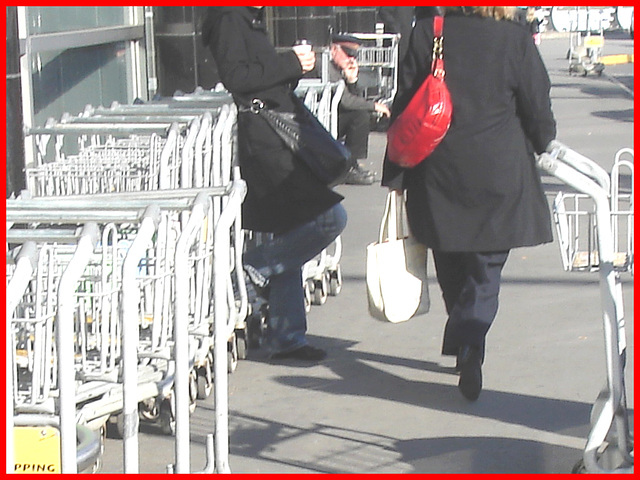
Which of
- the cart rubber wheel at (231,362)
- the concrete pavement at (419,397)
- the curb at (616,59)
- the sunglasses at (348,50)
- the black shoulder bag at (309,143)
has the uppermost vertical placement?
the sunglasses at (348,50)

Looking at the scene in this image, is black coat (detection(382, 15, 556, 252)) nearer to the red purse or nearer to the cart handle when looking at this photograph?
the red purse

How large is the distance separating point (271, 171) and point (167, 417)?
1.36 metres

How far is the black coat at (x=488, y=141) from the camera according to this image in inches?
198

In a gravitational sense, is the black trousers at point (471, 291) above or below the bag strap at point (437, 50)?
below

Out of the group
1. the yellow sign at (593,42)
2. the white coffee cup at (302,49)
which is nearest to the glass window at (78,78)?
the white coffee cup at (302,49)

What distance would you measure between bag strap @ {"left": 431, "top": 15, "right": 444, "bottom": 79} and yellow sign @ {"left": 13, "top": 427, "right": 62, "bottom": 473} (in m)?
2.42

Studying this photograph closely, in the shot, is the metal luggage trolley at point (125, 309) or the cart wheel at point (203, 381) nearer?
the metal luggage trolley at point (125, 309)

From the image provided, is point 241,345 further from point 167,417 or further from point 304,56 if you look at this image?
point 304,56

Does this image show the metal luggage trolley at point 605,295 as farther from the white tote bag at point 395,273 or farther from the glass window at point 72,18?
the glass window at point 72,18

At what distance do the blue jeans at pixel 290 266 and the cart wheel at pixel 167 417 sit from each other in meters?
1.13

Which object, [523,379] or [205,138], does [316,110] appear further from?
[523,379]

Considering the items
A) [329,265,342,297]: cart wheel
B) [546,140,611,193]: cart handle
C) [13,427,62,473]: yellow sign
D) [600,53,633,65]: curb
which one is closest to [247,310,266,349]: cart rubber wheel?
[329,265,342,297]: cart wheel

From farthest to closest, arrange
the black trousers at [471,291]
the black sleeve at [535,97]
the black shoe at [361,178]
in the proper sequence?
the black shoe at [361,178] < the black trousers at [471,291] < the black sleeve at [535,97]

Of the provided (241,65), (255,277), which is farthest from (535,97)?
(255,277)
